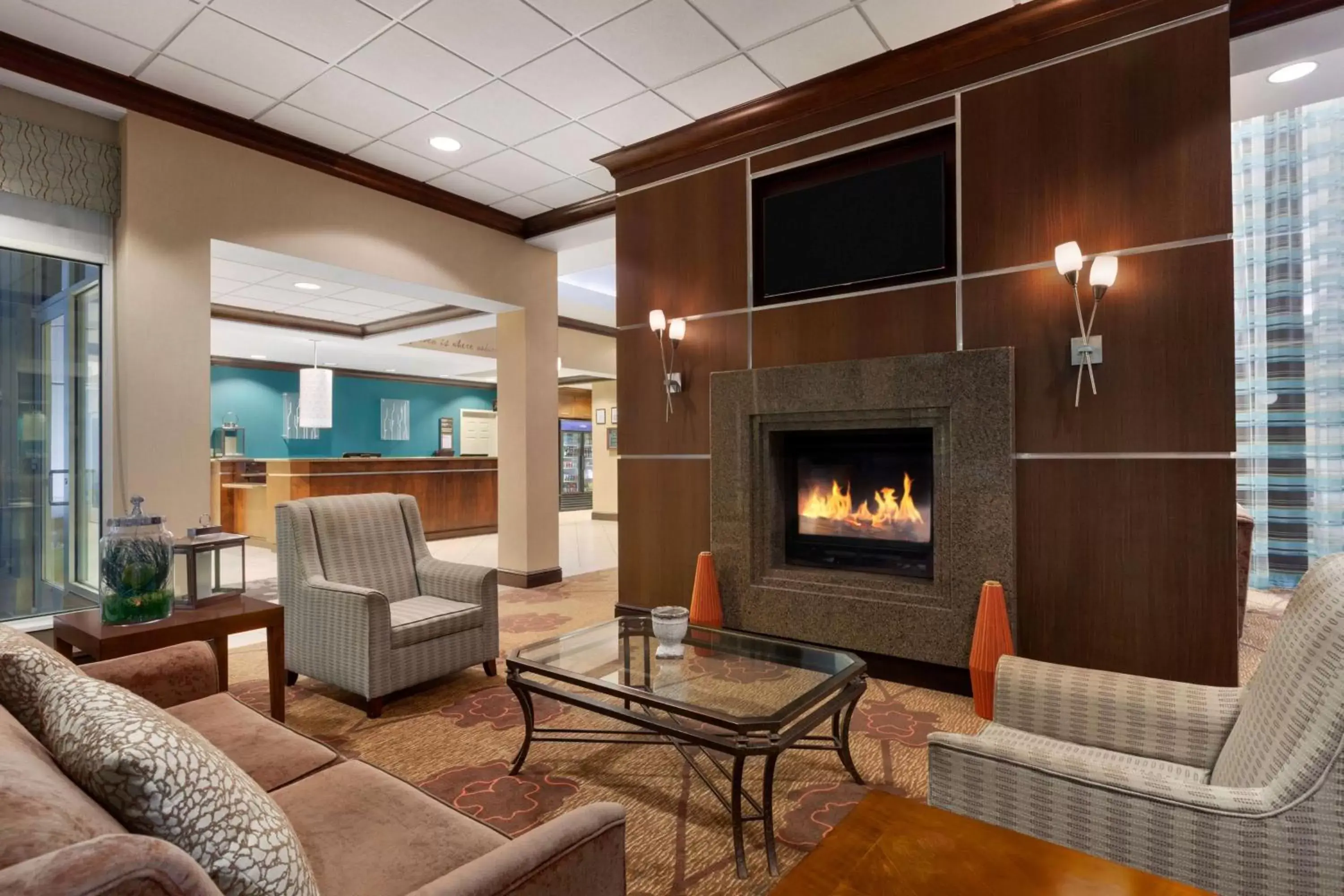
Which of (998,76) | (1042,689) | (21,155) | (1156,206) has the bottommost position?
(1042,689)

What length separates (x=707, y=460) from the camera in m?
4.23

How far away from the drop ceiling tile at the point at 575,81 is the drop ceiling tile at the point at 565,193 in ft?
3.48

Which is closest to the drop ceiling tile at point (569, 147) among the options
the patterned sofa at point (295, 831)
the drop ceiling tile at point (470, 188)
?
the drop ceiling tile at point (470, 188)

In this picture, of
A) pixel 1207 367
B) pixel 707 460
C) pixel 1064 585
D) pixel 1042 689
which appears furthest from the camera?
pixel 707 460

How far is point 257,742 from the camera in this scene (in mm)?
1749

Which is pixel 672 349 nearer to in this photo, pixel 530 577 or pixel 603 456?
pixel 530 577

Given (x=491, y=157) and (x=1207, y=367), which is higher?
(x=491, y=157)

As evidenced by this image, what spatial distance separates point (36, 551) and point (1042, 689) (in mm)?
4882

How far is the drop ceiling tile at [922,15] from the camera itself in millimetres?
3113

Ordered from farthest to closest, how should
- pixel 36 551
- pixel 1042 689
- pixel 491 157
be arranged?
1. pixel 491 157
2. pixel 36 551
3. pixel 1042 689

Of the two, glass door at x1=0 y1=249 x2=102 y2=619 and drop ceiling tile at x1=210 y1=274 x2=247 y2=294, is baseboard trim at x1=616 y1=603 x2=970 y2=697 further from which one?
drop ceiling tile at x1=210 y1=274 x2=247 y2=294

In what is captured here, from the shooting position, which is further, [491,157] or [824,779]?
[491,157]

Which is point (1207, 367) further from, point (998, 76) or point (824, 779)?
point (824, 779)

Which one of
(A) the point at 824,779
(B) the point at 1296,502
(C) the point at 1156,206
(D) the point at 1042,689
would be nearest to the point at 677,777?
(A) the point at 824,779
